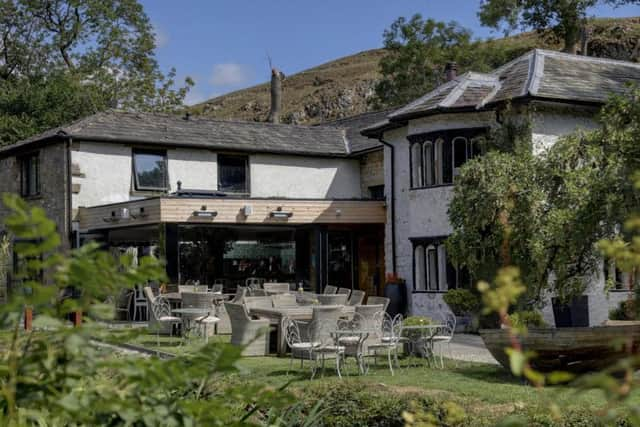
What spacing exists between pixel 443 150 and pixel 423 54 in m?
27.8

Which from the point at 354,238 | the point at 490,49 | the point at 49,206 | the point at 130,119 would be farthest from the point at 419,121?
the point at 490,49

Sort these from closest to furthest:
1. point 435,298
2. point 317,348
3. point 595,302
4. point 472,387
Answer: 1. point 472,387
2. point 317,348
3. point 595,302
4. point 435,298

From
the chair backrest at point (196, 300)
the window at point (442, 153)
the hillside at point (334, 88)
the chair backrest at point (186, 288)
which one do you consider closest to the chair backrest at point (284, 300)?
the chair backrest at point (196, 300)

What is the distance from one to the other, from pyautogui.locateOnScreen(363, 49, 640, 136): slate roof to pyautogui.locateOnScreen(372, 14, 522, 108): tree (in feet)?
81.7

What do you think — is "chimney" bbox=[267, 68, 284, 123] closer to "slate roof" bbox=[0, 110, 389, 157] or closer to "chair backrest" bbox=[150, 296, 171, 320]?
"slate roof" bbox=[0, 110, 389, 157]

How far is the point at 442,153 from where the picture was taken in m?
20.4

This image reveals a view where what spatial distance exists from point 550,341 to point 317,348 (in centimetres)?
317

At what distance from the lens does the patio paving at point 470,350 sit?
13641 millimetres

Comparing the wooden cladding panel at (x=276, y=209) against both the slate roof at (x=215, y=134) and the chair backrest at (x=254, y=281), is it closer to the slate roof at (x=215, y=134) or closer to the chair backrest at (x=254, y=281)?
the chair backrest at (x=254, y=281)

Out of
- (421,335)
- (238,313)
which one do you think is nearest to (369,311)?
(421,335)

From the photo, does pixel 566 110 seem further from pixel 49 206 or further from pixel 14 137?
pixel 14 137

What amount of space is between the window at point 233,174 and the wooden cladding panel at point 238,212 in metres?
3.06

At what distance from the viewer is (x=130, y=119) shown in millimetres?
25172

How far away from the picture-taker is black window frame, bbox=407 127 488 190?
20016 mm
